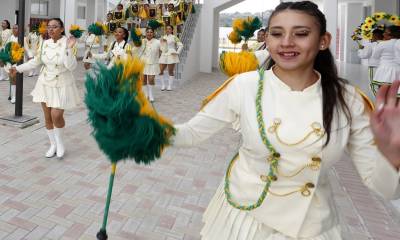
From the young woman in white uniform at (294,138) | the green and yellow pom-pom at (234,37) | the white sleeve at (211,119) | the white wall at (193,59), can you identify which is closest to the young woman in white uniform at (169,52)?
the white wall at (193,59)

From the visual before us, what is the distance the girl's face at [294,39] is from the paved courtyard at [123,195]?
6.05 ft

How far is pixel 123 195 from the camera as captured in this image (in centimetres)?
334

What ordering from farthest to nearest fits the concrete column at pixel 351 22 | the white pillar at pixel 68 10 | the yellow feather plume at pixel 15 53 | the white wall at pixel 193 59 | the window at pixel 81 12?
1. the concrete column at pixel 351 22
2. the window at pixel 81 12
3. the white pillar at pixel 68 10
4. the white wall at pixel 193 59
5. the yellow feather plume at pixel 15 53

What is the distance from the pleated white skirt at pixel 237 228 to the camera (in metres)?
1.26

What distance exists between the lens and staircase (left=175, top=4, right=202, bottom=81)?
37.9 feet

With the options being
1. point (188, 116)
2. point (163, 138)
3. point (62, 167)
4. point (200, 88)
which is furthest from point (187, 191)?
point (200, 88)

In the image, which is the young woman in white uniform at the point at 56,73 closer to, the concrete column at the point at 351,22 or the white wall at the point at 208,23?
the white wall at the point at 208,23

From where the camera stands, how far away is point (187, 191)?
349 cm

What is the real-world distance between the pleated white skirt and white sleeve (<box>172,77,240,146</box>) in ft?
0.86

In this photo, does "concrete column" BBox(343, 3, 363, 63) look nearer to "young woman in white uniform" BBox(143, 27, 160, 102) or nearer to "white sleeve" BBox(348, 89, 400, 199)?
"young woman in white uniform" BBox(143, 27, 160, 102)

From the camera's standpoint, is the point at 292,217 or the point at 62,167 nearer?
the point at 292,217

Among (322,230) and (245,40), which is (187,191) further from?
(322,230)

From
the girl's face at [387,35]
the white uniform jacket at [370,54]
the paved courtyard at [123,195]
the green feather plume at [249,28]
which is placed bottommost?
the paved courtyard at [123,195]

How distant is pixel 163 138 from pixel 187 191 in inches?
90.0
